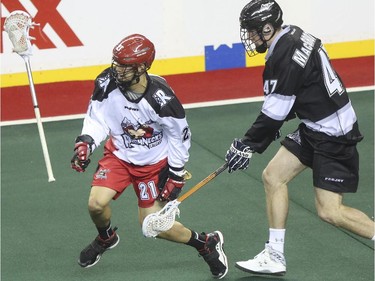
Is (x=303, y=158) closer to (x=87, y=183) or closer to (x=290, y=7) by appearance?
(x=87, y=183)

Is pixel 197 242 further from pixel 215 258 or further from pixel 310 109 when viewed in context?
pixel 310 109

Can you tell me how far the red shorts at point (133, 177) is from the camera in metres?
5.57

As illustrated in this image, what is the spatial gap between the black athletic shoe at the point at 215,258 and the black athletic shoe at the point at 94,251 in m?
0.60

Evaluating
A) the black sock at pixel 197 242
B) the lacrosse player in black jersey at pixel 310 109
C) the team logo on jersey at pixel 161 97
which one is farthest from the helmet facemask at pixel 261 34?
the black sock at pixel 197 242

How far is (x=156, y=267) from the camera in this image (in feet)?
18.8

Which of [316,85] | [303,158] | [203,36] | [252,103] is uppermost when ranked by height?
[316,85]

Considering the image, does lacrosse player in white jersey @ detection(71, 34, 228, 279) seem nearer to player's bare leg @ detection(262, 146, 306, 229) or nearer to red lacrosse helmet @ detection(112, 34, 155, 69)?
red lacrosse helmet @ detection(112, 34, 155, 69)

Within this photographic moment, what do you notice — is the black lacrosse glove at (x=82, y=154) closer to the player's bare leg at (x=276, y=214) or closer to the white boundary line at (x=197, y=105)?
the player's bare leg at (x=276, y=214)

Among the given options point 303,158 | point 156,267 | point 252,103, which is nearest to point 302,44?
point 303,158

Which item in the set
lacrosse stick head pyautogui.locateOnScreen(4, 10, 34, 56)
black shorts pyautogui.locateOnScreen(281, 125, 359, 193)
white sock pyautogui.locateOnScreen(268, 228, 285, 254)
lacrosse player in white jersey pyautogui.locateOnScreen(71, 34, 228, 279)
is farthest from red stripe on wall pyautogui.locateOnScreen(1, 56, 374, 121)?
black shorts pyautogui.locateOnScreen(281, 125, 359, 193)

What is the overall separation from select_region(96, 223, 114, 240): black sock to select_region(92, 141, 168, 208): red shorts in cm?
27

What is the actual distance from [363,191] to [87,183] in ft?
6.85

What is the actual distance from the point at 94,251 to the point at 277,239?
1107 millimetres

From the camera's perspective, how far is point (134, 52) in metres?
5.27
